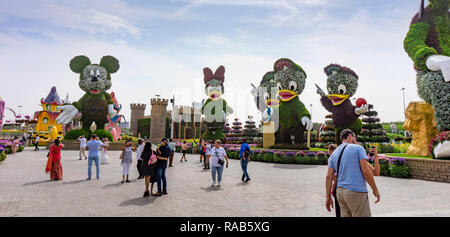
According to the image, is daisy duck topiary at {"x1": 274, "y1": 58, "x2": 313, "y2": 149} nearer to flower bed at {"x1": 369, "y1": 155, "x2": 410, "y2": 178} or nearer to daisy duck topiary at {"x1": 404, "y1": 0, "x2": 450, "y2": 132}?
flower bed at {"x1": 369, "y1": 155, "x2": 410, "y2": 178}

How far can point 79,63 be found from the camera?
2261 centimetres

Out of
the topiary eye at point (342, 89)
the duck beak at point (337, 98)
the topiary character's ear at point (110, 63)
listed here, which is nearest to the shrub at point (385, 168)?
the duck beak at point (337, 98)

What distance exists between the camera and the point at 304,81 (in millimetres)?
16797

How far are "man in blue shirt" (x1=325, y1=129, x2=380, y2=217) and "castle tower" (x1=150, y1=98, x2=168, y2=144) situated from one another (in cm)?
4619

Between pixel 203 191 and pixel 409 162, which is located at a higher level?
pixel 409 162

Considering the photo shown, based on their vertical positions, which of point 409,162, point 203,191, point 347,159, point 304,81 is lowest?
point 203,191

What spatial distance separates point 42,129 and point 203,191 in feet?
101

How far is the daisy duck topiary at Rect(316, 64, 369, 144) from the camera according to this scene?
15742 mm

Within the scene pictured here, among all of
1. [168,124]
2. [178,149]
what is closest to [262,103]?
[178,149]

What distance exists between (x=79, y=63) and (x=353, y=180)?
81.7 ft

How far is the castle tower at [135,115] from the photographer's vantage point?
175ft

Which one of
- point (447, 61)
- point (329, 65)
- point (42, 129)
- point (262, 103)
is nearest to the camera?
point (447, 61)

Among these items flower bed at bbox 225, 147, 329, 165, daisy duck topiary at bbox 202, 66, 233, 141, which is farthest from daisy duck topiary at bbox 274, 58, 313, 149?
daisy duck topiary at bbox 202, 66, 233, 141
